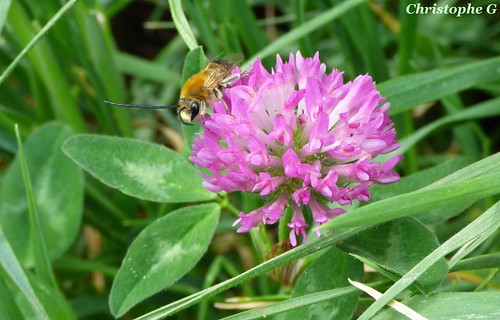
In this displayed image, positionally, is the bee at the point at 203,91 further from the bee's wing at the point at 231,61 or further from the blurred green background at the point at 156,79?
the blurred green background at the point at 156,79

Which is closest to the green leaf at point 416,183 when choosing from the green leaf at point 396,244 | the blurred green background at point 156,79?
the green leaf at point 396,244

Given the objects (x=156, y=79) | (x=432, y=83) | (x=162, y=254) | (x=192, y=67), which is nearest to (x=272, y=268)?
(x=162, y=254)

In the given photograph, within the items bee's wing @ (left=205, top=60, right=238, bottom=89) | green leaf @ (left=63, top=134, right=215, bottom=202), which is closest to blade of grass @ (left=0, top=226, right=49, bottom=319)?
green leaf @ (left=63, top=134, right=215, bottom=202)

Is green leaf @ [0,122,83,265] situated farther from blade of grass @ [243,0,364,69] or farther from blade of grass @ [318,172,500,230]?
blade of grass @ [318,172,500,230]

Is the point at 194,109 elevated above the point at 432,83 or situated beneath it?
elevated above

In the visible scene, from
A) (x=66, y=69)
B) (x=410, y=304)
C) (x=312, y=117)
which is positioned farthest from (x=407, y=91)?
(x=66, y=69)

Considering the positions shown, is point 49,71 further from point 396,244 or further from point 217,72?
point 396,244

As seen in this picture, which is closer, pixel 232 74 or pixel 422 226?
pixel 422 226

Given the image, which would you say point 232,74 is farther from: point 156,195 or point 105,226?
point 105,226
